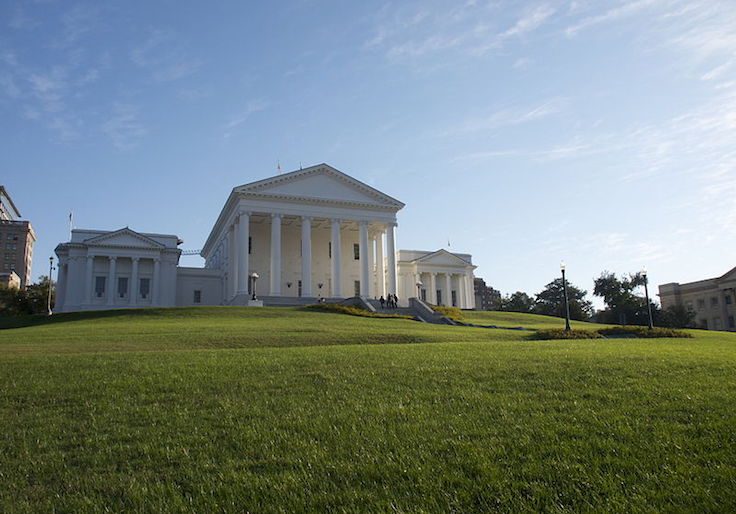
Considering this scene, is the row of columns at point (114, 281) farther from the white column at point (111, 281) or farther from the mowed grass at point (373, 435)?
the mowed grass at point (373, 435)

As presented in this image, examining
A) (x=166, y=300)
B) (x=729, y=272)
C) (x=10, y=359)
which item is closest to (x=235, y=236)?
(x=166, y=300)

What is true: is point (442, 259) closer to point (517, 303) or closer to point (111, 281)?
point (517, 303)

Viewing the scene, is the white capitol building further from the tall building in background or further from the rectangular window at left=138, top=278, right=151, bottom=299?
the tall building in background

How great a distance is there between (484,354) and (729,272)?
8771 centimetres

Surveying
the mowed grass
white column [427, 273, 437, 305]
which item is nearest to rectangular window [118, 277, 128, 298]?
white column [427, 273, 437, 305]

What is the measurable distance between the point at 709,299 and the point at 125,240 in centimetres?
8548

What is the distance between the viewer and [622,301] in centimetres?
7406

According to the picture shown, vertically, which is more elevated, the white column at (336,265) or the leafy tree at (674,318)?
the white column at (336,265)

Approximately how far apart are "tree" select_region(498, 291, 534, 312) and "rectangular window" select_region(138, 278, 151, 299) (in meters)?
61.0

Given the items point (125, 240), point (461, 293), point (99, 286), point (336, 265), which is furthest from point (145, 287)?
point (461, 293)

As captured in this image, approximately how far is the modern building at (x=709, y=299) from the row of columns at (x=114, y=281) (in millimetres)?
74616

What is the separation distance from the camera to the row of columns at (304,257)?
216 ft

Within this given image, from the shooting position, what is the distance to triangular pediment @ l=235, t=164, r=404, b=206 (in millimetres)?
67625

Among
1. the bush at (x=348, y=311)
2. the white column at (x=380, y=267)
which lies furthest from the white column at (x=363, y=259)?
the bush at (x=348, y=311)
